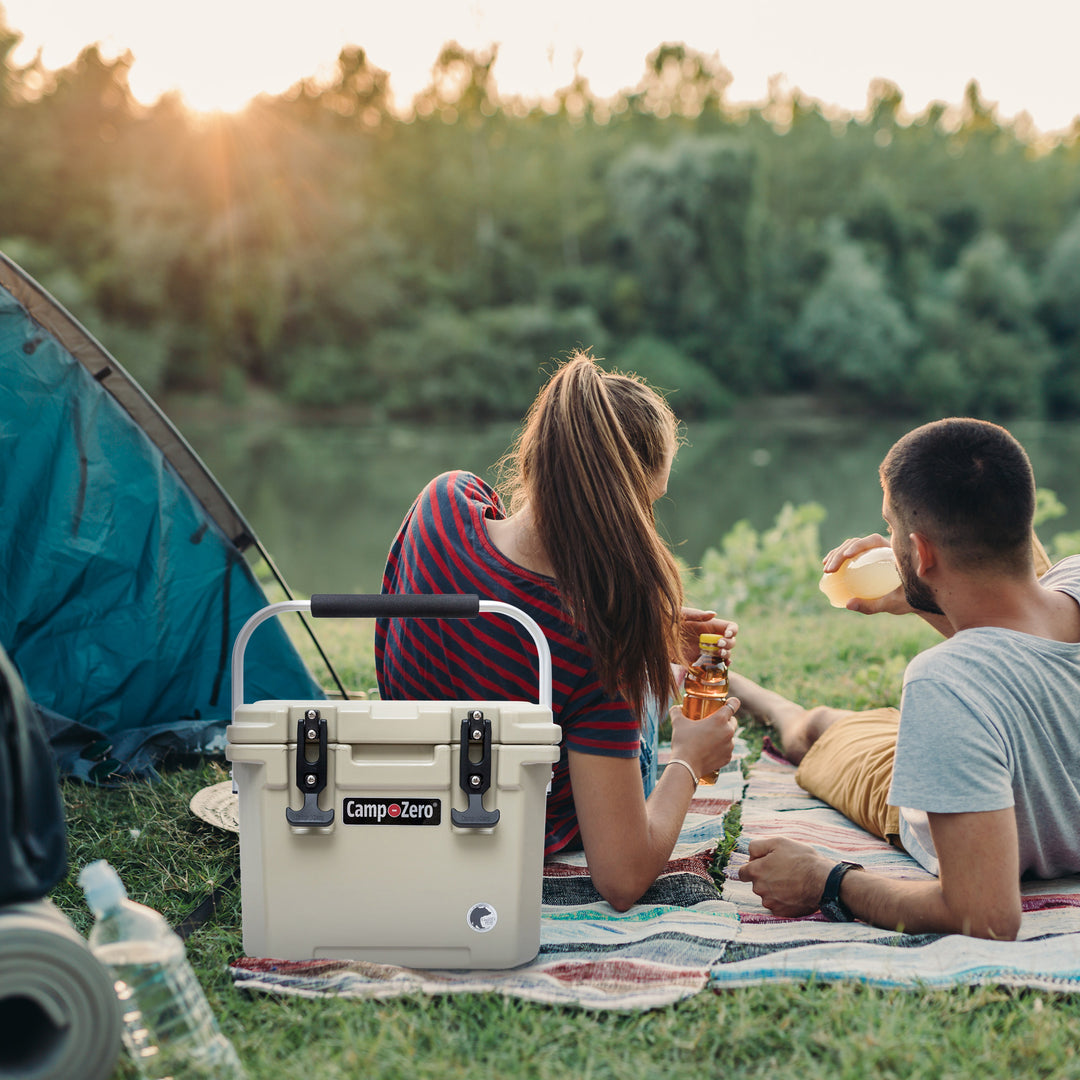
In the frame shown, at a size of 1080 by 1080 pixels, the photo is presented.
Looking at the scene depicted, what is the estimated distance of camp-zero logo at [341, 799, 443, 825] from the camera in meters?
1.74

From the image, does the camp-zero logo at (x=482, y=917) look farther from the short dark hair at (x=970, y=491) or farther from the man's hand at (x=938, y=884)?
the short dark hair at (x=970, y=491)

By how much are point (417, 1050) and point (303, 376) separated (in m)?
30.2

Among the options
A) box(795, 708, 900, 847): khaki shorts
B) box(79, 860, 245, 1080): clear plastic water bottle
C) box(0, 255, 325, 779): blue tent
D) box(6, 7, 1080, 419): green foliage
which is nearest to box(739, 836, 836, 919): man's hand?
box(795, 708, 900, 847): khaki shorts

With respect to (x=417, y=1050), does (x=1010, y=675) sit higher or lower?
higher

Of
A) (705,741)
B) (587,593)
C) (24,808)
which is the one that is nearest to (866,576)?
(705,741)

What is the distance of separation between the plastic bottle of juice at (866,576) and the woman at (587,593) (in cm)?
51

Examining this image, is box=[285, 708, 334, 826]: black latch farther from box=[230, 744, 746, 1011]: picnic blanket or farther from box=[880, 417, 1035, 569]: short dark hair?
box=[880, 417, 1035, 569]: short dark hair

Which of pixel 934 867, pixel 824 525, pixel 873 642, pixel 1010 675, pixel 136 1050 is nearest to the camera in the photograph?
pixel 136 1050

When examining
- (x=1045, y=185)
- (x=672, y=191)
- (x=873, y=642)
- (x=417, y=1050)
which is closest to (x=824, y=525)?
(x=873, y=642)

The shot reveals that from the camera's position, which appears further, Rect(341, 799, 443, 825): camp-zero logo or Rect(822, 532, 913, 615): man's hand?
Rect(822, 532, 913, 615): man's hand

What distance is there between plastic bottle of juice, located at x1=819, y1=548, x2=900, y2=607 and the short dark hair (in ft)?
1.22

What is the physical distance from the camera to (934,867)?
2.28 m

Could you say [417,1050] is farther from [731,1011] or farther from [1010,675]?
[1010,675]

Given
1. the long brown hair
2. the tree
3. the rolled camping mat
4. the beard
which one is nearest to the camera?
the rolled camping mat
